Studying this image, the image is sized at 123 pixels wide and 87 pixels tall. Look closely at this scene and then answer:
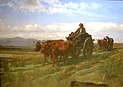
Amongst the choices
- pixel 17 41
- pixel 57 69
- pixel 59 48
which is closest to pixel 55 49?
pixel 59 48

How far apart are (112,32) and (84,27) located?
1.06 ft

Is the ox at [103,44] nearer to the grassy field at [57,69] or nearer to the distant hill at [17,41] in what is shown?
the grassy field at [57,69]

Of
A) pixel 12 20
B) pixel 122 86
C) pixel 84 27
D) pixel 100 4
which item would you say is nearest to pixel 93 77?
pixel 122 86

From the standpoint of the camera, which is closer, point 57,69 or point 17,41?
point 57,69

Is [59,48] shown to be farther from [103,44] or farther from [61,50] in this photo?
[103,44]

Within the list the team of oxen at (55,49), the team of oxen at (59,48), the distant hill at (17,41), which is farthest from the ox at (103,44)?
the distant hill at (17,41)

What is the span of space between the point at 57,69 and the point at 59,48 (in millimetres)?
241

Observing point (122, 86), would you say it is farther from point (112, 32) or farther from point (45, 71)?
point (45, 71)

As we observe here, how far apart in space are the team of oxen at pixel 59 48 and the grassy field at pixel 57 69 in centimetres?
5

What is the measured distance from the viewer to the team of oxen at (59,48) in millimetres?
3844

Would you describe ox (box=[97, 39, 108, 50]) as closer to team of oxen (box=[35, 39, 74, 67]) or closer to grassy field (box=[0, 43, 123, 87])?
grassy field (box=[0, 43, 123, 87])

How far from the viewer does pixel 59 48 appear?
393 cm

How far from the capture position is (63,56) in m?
3.92

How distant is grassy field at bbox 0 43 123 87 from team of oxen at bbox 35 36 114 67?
0.17 feet
